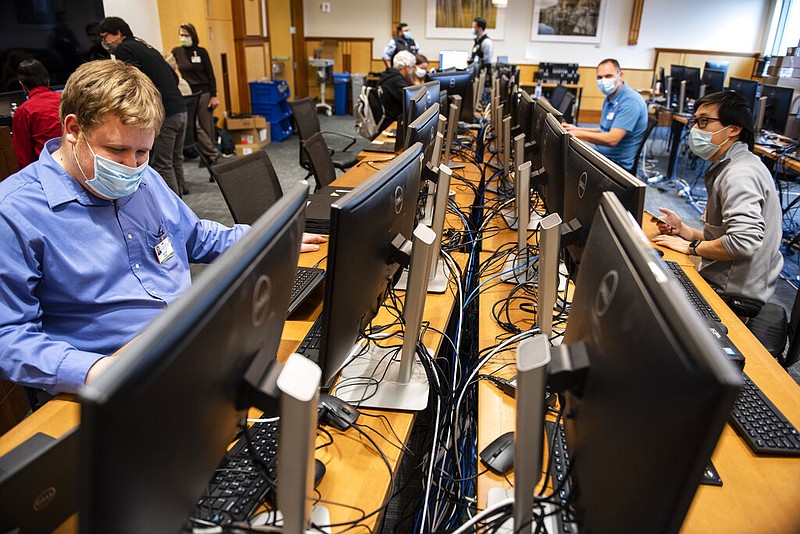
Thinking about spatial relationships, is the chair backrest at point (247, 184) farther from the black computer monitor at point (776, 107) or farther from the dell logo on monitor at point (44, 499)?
the black computer monitor at point (776, 107)

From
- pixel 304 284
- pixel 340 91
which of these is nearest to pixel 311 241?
pixel 304 284

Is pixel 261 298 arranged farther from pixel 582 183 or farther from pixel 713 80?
pixel 713 80

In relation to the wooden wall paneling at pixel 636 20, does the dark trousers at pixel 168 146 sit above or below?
below

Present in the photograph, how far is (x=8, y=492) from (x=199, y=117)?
5584 mm

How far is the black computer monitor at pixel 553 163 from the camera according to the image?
5.04 ft

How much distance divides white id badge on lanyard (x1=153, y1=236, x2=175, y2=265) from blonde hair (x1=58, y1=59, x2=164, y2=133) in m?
0.35

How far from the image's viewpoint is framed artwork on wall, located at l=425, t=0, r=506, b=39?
9.88m

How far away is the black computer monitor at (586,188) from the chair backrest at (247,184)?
3.87 ft

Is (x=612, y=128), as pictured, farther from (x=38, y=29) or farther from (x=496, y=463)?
(x=38, y=29)

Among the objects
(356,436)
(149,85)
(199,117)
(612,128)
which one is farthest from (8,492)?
(199,117)

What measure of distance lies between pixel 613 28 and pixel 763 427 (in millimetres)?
10084

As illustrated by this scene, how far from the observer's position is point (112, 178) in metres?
1.27

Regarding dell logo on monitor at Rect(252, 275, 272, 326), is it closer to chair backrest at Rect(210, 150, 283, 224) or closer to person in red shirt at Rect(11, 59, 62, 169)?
chair backrest at Rect(210, 150, 283, 224)

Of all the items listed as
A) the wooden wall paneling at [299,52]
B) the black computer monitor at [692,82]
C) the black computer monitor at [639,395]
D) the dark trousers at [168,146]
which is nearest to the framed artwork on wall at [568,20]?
the black computer monitor at [692,82]
